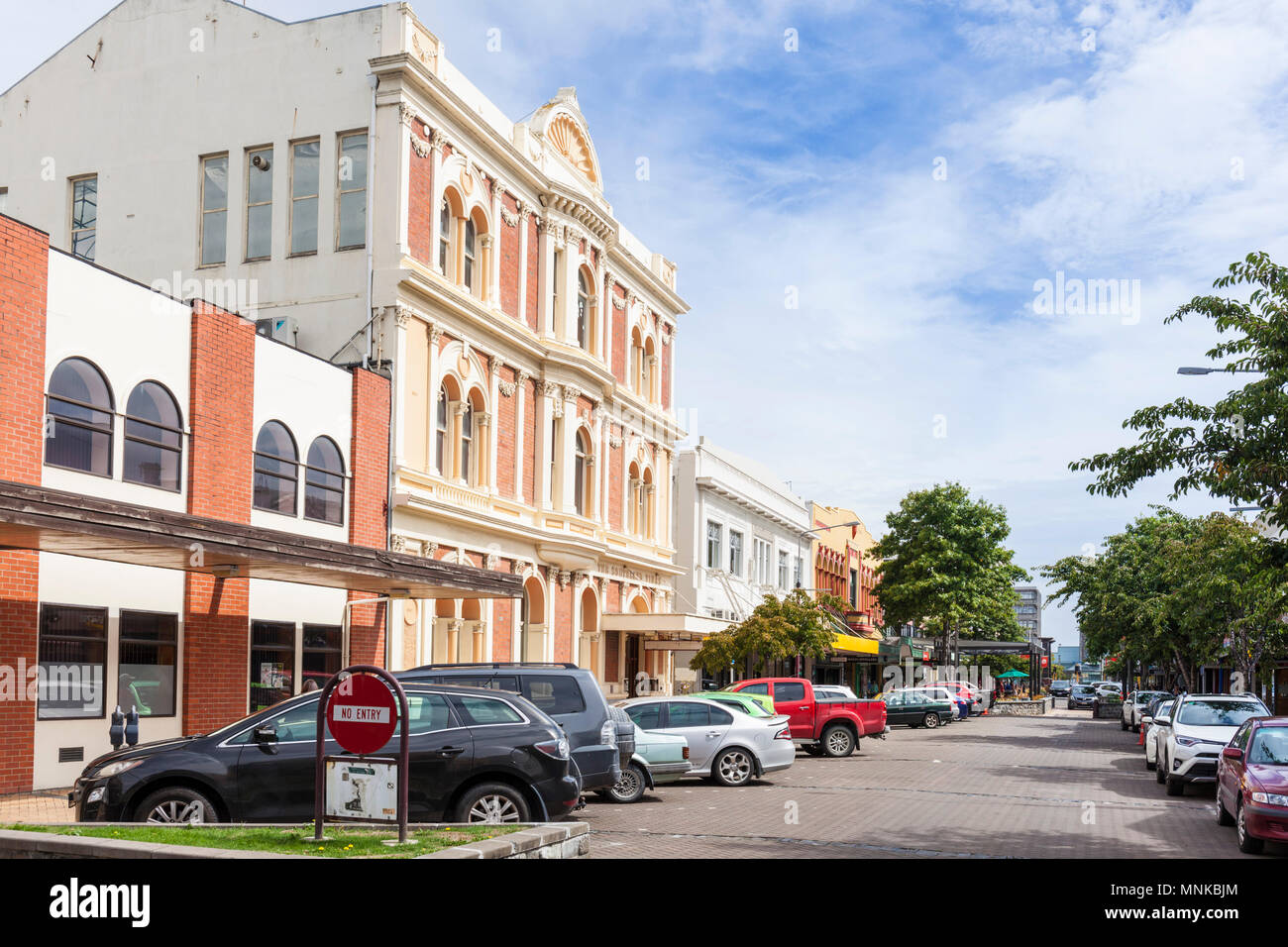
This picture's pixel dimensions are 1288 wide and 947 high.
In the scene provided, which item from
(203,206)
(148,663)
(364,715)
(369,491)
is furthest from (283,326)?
(364,715)

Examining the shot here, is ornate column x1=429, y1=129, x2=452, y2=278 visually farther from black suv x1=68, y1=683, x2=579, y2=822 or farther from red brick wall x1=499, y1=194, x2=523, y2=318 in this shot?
black suv x1=68, y1=683, x2=579, y2=822

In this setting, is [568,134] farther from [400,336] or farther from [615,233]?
[400,336]

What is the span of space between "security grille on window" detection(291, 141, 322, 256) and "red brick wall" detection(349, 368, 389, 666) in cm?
422

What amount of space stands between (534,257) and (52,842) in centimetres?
2835

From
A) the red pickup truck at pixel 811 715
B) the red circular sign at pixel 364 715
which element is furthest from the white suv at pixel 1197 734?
the red circular sign at pixel 364 715

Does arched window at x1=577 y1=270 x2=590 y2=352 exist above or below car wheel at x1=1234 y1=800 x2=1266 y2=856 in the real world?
above

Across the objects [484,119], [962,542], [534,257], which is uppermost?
[484,119]

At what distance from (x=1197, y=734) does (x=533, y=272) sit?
2104 cm

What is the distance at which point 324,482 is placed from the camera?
86.8 ft

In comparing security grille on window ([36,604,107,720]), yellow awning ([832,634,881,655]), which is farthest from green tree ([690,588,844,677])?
security grille on window ([36,604,107,720])

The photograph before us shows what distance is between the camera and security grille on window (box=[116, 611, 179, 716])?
20.8 metres

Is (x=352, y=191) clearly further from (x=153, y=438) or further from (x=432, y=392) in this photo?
(x=153, y=438)

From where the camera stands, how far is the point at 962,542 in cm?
7125
